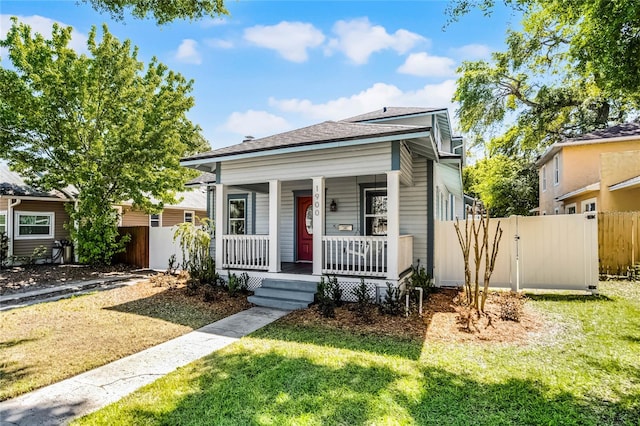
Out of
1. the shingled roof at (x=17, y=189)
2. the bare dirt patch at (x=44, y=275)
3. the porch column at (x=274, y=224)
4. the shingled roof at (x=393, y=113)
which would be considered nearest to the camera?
the porch column at (x=274, y=224)

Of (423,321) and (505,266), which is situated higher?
(505,266)

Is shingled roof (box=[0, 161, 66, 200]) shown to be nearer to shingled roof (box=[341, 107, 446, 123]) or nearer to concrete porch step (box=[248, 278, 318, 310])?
concrete porch step (box=[248, 278, 318, 310])

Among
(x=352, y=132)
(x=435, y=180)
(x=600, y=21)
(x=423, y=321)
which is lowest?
(x=423, y=321)

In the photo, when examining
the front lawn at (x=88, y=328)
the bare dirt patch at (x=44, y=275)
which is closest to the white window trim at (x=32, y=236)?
the bare dirt patch at (x=44, y=275)

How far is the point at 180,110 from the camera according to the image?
1552 cm

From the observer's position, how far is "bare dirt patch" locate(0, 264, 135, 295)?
10586mm

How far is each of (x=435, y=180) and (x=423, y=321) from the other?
4.42 meters

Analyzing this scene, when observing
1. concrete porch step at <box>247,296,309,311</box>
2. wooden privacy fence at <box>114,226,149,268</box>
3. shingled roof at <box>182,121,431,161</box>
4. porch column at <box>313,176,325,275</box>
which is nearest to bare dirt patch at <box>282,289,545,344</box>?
concrete porch step at <box>247,296,309,311</box>

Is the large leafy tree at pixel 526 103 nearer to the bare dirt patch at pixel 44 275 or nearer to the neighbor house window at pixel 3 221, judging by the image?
the bare dirt patch at pixel 44 275

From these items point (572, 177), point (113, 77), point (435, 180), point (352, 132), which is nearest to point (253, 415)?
point (352, 132)

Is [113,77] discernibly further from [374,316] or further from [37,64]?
[374,316]

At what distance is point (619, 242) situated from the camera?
1127cm

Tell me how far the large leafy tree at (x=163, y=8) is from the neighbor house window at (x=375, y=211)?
602 centimetres

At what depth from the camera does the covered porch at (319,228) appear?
311 inches
